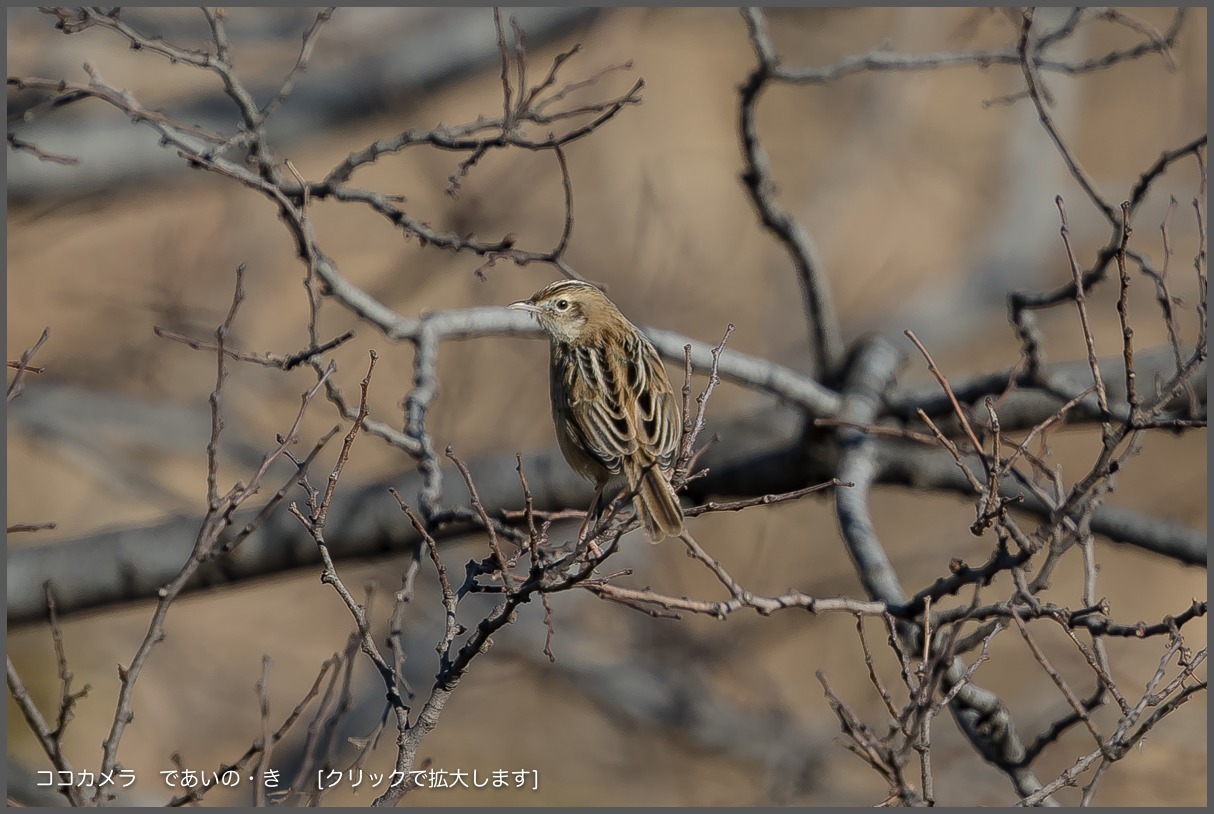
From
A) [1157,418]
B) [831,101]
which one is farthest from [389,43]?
[1157,418]

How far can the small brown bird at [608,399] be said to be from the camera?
17.9ft

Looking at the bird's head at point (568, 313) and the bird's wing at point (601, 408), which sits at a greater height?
the bird's head at point (568, 313)

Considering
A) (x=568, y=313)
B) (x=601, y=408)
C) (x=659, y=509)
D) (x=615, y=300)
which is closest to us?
(x=659, y=509)

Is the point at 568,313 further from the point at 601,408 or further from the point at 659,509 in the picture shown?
the point at 659,509

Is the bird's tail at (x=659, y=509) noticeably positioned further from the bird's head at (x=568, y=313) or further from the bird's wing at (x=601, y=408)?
the bird's head at (x=568, y=313)

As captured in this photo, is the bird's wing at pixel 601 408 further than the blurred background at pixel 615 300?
No

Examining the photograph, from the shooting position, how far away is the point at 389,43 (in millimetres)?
11953

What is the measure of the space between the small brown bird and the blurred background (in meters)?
3.37

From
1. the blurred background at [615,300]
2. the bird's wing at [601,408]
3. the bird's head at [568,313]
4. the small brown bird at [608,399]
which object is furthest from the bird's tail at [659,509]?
the blurred background at [615,300]

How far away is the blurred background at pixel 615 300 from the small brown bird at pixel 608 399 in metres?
3.37

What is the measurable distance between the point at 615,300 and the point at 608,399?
7.04 metres

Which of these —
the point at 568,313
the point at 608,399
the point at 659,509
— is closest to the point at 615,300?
the point at 568,313

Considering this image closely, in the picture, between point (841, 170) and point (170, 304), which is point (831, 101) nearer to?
point (841, 170)

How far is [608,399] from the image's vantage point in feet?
19.2
